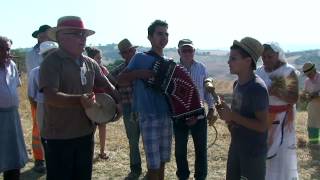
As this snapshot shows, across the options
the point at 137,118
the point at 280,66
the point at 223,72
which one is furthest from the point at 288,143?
the point at 223,72

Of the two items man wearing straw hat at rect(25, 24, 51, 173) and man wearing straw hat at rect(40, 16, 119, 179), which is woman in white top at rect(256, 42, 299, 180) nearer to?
man wearing straw hat at rect(40, 16, 119, 179)

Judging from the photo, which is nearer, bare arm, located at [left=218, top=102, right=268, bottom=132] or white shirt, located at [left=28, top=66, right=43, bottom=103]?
bare arm, located at [left=218, top=102, right=268, bottom=132]

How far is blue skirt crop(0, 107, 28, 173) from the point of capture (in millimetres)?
5348

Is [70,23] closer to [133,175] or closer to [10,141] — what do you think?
[10,141]

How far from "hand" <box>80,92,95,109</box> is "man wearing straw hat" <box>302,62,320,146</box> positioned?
5.87 metres

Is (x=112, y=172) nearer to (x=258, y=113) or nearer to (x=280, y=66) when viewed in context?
(x=280, y=66)

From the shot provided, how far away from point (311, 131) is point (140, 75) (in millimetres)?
5217

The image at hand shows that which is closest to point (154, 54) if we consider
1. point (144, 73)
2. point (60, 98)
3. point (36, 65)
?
point (144, 73)

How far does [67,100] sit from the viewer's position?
3.81 m

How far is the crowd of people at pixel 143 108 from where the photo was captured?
12.9ft

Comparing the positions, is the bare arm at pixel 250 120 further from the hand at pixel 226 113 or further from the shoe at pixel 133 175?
the shoe at pixel 133 175

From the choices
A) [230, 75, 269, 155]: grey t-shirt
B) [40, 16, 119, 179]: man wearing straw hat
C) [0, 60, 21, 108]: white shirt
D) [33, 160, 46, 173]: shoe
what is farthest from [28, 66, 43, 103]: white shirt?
[230, 75, 269, 155]: grey t-shirt

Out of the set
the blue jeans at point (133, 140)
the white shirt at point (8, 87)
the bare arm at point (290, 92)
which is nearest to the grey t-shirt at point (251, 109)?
the bare arm at point (290, 92)

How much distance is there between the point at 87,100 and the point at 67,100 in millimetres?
160
